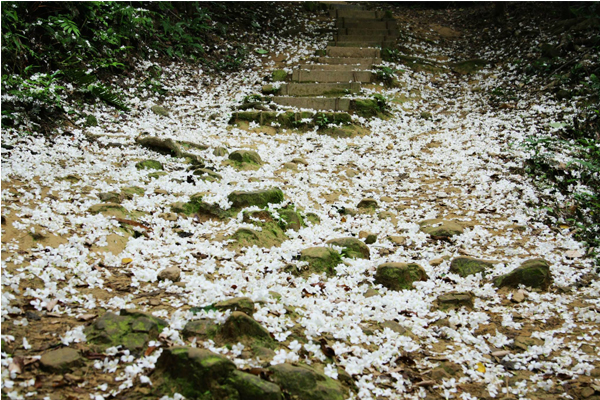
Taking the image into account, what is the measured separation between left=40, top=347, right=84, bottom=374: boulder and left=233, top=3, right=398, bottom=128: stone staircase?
22.3 feet

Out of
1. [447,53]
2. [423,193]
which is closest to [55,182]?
[423,193]

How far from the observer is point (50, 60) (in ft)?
24.1

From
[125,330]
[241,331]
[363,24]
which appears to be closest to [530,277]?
[241,331]

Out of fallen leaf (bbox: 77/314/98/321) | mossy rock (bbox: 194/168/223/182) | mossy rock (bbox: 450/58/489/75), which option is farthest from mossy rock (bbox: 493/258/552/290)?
mossy rock (bbox: 450/58/489/75)

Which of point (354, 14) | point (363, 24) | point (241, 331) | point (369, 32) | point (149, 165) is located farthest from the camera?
point (354, 14)

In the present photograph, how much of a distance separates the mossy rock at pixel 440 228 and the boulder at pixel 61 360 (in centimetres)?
398

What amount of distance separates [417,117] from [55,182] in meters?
7.67

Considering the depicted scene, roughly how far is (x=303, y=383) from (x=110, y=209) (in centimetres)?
296

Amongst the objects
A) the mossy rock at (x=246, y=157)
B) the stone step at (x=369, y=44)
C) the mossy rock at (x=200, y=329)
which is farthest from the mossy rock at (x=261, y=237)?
the stone step at (x=369, y=44)

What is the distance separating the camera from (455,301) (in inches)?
153

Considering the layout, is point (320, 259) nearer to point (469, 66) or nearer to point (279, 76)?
point (279, 76)

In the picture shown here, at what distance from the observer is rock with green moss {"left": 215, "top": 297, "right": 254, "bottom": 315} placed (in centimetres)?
318

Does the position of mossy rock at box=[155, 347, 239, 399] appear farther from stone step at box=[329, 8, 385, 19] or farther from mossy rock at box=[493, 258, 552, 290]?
stone step at box=[329, 8, 385, 19]

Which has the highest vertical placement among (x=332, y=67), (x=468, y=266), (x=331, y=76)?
(x=332, y=67)
